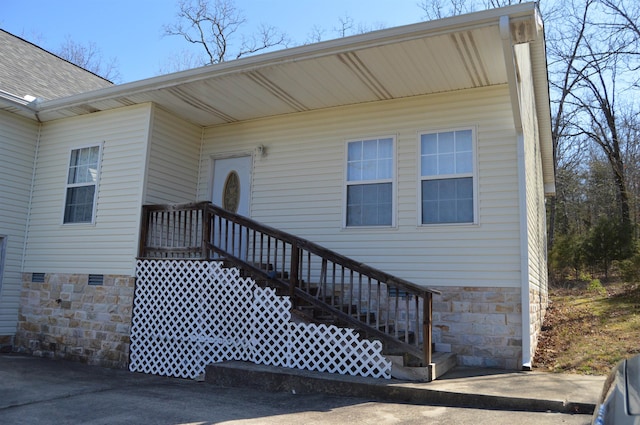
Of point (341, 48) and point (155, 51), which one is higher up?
point (155, 51)

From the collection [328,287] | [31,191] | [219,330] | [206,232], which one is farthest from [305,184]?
[31,191]

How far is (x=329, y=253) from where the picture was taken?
6184 mm

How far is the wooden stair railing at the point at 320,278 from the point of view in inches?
227

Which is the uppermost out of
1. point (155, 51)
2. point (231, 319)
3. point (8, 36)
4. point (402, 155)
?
point (155, 51)

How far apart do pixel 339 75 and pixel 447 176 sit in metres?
2.15

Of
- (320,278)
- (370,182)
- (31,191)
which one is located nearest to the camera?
(320,278)

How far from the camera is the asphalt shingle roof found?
940 centimetres

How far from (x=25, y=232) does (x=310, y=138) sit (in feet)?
18.6

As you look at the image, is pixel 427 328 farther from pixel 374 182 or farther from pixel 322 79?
pixel 322 79

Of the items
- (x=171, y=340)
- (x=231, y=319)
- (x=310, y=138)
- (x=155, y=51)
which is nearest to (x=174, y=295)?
(x=171, y=340)

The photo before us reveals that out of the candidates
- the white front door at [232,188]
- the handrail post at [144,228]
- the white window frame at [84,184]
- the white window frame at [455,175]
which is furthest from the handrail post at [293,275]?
the white window frame at [84,184]

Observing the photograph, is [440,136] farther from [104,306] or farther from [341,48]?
[104,306]

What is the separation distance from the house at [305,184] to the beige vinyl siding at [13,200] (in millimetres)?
28

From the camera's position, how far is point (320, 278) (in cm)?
681
